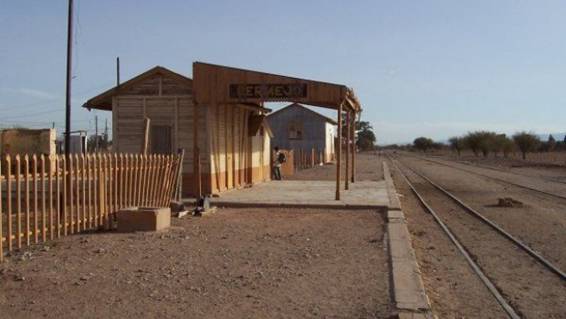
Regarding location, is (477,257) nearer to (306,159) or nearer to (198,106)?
(198,106)

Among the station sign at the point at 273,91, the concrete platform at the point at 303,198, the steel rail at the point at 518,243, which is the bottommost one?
the steel rail at the point at 518,243

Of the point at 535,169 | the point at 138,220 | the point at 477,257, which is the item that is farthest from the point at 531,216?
the point at 535,169

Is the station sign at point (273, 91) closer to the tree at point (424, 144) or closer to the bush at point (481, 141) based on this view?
the bush at point (481, 141)

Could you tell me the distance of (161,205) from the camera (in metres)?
14.5

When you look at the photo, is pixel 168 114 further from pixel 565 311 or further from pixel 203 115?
pixel 565 311

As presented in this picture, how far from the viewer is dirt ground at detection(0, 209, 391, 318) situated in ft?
21.5

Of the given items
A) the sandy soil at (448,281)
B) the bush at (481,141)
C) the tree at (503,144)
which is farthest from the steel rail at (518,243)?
the bush at (481,141)

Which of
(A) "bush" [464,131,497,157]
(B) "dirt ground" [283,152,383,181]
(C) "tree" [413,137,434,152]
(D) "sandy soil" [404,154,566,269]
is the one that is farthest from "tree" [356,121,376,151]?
(D) "sandy soil" [404,154,566,269]

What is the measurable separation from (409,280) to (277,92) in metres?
10.9

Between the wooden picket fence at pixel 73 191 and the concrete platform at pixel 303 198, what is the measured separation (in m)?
3.43

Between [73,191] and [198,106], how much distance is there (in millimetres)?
7870

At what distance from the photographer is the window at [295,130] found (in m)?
66.1

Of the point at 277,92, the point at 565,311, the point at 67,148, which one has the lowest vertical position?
the point at 565,311

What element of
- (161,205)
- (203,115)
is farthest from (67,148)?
(203,115)
